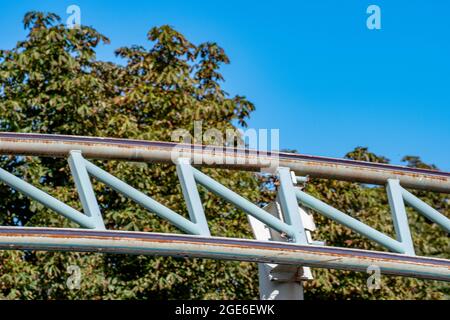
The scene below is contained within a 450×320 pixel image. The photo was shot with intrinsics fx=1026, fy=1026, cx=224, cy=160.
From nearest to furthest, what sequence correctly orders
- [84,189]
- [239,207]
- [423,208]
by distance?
[84,189] < [239,207] < [423,208]

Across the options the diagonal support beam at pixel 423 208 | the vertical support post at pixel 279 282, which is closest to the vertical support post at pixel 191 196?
the vertical support post at pixel 279 282

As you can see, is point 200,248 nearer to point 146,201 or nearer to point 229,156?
point 146,201

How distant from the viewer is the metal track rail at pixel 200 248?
25.5ft

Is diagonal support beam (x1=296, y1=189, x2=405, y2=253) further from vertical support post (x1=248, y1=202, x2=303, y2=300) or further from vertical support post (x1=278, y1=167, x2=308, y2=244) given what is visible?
vertical support post (x1=248, y1=202, x2=303, y2=300)

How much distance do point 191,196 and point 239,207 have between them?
0.40 metres

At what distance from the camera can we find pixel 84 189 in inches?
319

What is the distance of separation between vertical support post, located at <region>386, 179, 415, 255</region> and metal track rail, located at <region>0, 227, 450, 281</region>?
255mm

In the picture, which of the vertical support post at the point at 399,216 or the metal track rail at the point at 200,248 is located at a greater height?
the vertical support post at the point at 399,216

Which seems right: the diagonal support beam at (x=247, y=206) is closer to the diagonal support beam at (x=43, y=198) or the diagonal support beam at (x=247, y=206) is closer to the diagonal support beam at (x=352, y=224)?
the diagonal support beam at (x=352, y=224)

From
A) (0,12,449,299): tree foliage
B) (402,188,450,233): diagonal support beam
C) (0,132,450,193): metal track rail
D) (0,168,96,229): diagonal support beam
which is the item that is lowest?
(0,168,96,229): diagonal support beam

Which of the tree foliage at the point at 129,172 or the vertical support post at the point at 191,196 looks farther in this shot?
the tree foliage at the point at 129,172

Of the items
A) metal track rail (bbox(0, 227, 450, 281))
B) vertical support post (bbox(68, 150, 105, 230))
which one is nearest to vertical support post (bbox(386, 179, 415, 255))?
metal track rail (bbox(0, 227, 450, 281))

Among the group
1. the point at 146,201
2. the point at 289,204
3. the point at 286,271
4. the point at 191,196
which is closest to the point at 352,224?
the point at 289,204

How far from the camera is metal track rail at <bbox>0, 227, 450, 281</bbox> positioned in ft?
25.5
